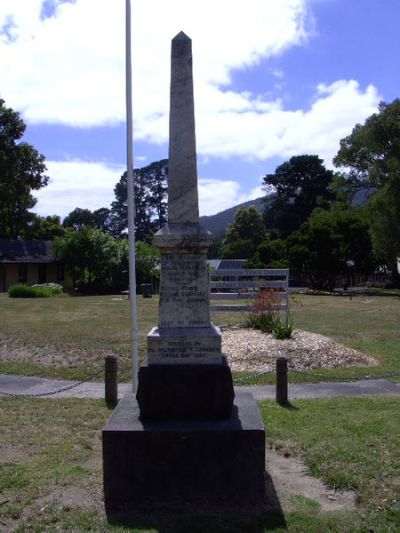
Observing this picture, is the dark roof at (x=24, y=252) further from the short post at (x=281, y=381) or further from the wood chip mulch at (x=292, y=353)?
the short post at (x=281, y=381)

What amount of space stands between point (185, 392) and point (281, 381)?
3672 mm

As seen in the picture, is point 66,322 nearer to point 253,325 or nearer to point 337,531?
point 253,325

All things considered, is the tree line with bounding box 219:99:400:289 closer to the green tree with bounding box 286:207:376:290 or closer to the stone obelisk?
the green tree with bounding box 286:207:376:290

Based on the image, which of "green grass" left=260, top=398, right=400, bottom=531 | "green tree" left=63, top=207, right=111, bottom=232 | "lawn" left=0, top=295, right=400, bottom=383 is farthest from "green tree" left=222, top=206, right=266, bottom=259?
"green grass" left=260, top=398, right=400, bottom=531

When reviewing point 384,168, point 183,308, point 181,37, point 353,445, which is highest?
point 384,168

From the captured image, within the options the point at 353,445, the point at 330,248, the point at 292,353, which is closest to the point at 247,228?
the point at 330,248

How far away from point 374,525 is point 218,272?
1367cm

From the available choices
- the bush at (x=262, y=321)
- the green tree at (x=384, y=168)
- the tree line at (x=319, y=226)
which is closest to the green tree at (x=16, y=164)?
the tree line at (x=319, y=226)

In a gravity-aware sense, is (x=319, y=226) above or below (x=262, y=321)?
above

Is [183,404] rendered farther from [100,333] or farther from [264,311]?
[100,333]

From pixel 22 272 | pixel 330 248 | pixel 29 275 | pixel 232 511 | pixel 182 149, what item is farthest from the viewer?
pixel 29 275

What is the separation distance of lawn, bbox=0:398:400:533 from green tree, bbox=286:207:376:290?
35.9 meters

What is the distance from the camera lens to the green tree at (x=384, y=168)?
127 ft

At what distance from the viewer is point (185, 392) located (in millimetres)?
6145
